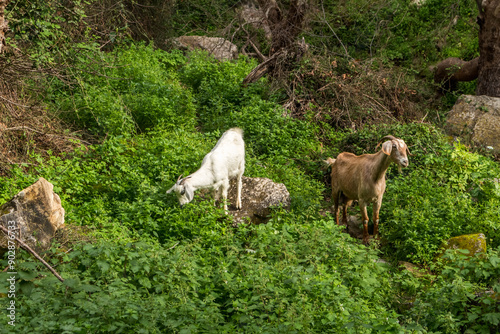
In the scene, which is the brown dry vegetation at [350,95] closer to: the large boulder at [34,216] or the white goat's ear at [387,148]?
the white goat's ear at [387,148]

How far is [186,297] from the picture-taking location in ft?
15.2

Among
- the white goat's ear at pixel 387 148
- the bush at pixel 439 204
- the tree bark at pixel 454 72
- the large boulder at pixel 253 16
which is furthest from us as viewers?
the large boulder at pixel 253 16

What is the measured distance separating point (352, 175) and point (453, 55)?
9.28 m

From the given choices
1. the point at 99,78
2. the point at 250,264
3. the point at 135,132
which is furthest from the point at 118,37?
the point at 250,264

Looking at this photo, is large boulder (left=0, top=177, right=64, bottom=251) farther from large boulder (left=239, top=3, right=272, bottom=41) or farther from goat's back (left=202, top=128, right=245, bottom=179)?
large boulder (left=239, top=3, right=272, bottom=41)

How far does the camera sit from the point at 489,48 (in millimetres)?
11914

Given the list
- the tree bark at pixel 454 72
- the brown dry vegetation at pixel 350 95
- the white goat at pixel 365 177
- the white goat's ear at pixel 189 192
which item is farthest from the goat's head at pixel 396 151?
the tree bark at pixel 454 72

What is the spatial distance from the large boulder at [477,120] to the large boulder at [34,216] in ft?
27.4

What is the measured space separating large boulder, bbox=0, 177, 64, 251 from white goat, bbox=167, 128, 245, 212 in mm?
1560

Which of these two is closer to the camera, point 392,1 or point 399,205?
point 399,205

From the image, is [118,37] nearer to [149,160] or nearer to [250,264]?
[149,160]

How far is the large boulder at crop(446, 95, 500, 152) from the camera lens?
10.5 meters

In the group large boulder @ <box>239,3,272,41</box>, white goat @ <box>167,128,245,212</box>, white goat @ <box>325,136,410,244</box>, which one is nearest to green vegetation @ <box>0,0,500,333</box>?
white goat @ <box>167,128,245,212</box>

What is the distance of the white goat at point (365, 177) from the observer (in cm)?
731
